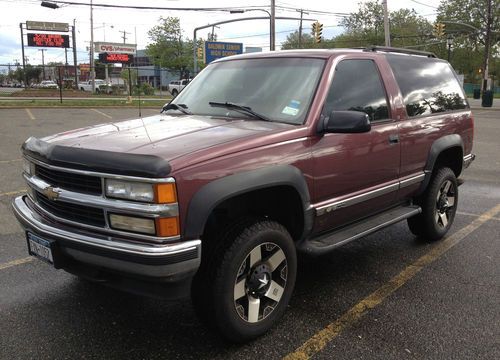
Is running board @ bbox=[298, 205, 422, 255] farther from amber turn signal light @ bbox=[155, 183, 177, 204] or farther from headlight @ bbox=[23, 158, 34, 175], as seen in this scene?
headlight @ bbox=[23, 158, 34, 175]

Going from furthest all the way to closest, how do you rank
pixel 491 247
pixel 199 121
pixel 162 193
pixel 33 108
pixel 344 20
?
1. pixel 344 20
2. pixel 33 108
3. pixel 491 247
4. pixel 199 121
5. pixel 162 193

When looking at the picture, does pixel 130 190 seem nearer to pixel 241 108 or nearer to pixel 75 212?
pixel 75 212

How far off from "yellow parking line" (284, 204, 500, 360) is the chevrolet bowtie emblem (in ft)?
5.61

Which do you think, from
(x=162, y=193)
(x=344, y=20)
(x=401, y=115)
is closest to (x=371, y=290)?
(x=401, y=115)

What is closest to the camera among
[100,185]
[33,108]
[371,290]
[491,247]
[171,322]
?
[100,185]

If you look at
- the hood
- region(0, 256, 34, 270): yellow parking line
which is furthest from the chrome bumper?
region(0, 256, 34, 270): yellow parking line

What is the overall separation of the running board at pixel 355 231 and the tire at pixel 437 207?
31 centimetres

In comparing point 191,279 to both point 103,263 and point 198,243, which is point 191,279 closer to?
point 198,243

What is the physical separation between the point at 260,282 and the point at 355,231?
42.8 inches

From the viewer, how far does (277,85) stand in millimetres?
3836

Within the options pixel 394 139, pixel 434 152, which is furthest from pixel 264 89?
pixel 434 152

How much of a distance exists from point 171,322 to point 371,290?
1625 millimetres

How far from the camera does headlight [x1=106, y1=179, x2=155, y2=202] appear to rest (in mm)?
2623

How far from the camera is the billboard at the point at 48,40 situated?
167 ft
